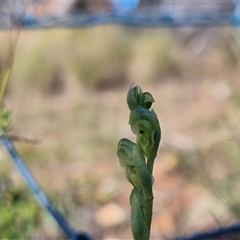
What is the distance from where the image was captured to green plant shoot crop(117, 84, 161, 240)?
414 mm

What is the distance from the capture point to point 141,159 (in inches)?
16.4

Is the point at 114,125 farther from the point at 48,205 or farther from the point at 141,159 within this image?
the point at 141,159

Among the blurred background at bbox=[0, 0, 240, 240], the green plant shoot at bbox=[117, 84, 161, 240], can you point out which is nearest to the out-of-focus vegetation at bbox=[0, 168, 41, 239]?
the blurred background at bbox=[0, 0, 240, 240]

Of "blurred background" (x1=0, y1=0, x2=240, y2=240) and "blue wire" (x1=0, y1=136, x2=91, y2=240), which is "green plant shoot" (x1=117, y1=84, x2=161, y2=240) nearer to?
"blue wire" (x1=0, y1=136, x2=91, y2=240)

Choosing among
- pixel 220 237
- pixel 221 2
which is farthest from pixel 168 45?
pixel 220 237

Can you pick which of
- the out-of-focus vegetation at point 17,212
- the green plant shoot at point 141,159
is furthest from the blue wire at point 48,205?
the green plant shoot at point 141,159

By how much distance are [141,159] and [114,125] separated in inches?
86.8

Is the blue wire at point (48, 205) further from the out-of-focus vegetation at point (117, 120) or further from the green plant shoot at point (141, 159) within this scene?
the green plant shoot at point (141, 159)

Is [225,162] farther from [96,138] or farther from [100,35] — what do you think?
[100,35]

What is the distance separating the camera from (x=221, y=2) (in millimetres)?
4188

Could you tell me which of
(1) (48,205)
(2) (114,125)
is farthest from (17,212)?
(2) (114,125)

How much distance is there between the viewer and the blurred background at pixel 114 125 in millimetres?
1366

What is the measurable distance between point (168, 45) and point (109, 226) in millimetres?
2311

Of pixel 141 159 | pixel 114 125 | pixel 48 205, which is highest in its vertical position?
pixel 114 125
